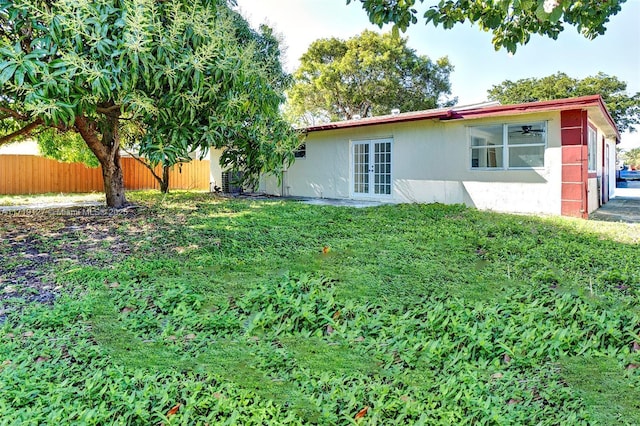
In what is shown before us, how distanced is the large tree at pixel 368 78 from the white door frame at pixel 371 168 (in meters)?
Answer: 12.7

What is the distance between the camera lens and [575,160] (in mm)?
8859

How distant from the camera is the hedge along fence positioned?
1588 cm

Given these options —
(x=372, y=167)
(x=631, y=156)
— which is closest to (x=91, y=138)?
(x=372, y=167)

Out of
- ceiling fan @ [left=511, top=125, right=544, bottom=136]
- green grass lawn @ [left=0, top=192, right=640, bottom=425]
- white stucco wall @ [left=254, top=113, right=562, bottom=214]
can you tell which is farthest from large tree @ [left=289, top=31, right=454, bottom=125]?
green grass lawn @ [left=0, top=192, right=640, bottom=425]

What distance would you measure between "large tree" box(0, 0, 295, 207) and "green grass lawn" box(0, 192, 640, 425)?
1516mm

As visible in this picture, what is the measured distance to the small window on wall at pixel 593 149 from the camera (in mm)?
10228

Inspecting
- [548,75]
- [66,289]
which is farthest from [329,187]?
[548,75]

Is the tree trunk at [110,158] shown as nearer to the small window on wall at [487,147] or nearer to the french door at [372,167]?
the french door at [372,167]

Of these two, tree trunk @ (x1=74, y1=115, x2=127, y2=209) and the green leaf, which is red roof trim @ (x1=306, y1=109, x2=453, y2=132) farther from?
the green leaf

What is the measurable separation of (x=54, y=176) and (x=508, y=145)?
670 inches

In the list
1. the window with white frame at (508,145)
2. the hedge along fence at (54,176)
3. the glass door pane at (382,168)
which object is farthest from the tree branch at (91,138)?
the window with white frame at (508,145)

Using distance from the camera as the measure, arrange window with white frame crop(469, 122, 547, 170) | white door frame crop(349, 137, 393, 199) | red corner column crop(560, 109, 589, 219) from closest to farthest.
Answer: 1. red corner column crop(560, 109, 589, 219)
2. window with white frame crop(469, 122, 547, 170)
3. white door frame crop(349, 137, 393, 199)

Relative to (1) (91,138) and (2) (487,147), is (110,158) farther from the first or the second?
(2) (487,147)

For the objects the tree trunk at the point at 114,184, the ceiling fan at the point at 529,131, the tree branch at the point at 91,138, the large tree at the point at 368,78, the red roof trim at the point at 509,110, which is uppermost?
the large tree at the point at 368,78
